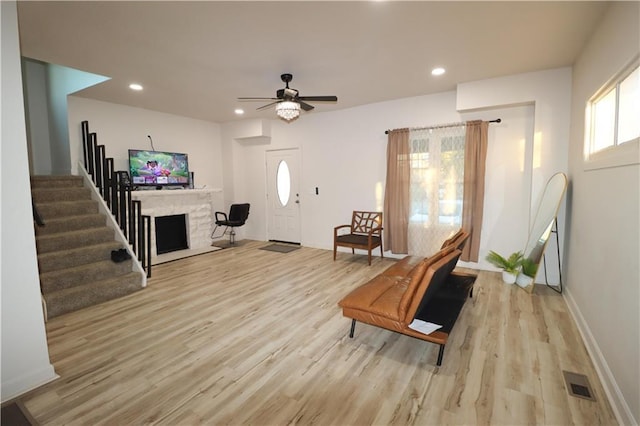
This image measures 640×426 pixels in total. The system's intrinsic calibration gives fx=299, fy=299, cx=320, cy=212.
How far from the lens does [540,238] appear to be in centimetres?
366

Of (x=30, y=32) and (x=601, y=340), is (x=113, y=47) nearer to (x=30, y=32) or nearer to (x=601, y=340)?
(x=30, y=32)

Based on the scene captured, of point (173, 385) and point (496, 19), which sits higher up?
point (496, 19)

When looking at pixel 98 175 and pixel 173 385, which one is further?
pixel 98 175

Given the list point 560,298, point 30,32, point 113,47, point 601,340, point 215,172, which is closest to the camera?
point 601,340

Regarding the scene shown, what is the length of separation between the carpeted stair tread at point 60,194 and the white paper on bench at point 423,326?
480cm

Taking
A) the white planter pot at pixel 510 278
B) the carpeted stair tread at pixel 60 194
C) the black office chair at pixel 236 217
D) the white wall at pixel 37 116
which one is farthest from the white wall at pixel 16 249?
the white planter pot at pixel 510 278

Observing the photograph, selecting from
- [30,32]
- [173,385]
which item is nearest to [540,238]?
[173,385]

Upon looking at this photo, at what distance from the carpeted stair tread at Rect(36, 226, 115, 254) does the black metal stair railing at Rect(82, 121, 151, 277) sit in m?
0.22

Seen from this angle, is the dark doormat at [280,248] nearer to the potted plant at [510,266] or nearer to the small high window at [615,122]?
the potted plant at [510,266]

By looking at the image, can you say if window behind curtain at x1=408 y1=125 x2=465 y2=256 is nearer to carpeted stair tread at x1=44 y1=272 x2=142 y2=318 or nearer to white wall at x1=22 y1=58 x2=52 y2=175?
carpeted stair tread at x1=44 y1=272 x2=142 y2=318

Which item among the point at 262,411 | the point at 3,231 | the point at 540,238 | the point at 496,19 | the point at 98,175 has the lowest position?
the point at 262,411

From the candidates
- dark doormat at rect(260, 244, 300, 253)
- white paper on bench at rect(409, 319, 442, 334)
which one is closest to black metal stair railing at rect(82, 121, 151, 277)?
dark doormat at rect(260, 244, 300, 253)

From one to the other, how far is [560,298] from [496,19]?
3.06 m

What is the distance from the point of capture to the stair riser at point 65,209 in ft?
12.7
